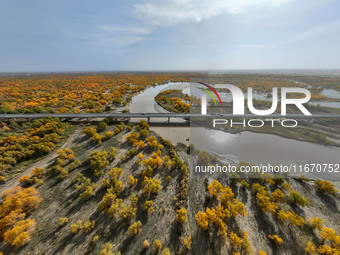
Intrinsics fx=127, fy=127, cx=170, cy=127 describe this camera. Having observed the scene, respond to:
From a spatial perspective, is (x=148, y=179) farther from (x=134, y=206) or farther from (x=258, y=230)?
(x=258, y=230)

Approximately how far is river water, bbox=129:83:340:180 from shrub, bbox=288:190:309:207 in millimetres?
6227

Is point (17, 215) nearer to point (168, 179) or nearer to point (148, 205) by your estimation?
point (148, 205)

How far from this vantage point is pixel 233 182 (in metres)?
16.1

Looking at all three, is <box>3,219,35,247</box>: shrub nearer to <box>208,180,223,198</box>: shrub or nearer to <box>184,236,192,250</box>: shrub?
<box>184,236,192,250</box>: shrub

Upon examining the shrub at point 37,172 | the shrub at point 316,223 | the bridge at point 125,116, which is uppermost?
the bridge at point 125,116

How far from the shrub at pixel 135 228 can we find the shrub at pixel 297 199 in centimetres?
1620

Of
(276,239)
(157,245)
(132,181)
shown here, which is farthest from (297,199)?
(132,181)

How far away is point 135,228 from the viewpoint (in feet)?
37.0

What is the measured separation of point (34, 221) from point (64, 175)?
5.27 meters

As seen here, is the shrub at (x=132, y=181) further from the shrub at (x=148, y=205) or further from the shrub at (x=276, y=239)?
the shrub at (x=276, y=239)

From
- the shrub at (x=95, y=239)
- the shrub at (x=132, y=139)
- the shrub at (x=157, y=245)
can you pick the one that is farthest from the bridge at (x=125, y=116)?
the shrub at (x=95, y=239)

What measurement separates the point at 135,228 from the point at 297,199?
55.1 feet

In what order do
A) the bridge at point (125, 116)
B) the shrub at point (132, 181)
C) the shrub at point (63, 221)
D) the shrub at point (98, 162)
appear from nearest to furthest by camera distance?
the shrub at point (63, 221) → the shrub at point (132, 181) → the shrub at point (98, 162) → the bridge at point (125, 116)

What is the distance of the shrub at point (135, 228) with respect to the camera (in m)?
11.1
